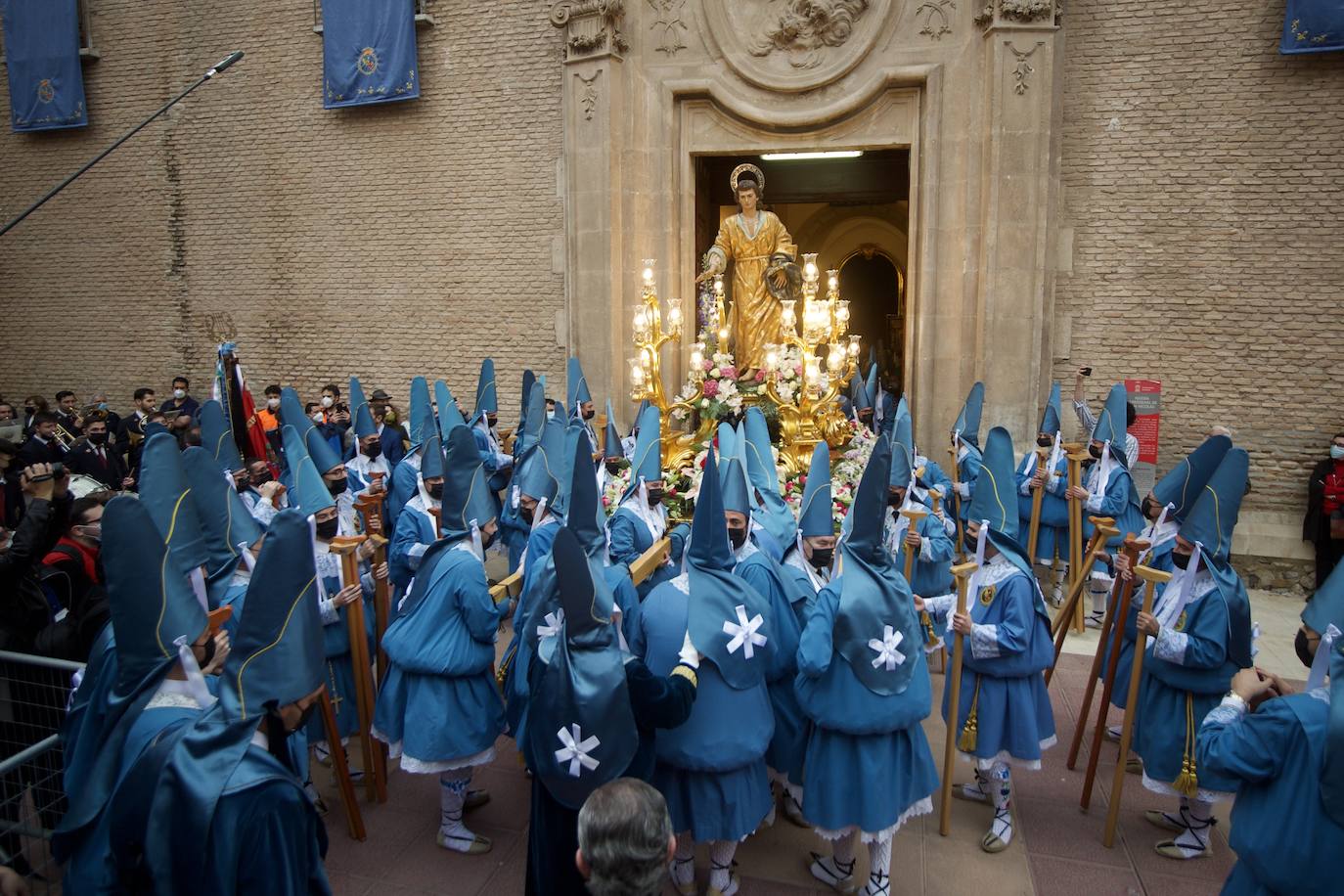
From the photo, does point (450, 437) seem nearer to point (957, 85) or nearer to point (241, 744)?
point (241, 744)

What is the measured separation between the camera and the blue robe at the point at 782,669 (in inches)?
179

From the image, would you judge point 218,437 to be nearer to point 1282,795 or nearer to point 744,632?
point 744,632

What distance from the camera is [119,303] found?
15.5 metres

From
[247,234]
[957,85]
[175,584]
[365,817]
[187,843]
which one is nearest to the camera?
[187,843]

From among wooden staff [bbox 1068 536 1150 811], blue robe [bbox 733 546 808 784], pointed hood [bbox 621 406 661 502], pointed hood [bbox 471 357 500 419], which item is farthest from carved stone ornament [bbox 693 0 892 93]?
blue robe [bbox 733 546 808 784]

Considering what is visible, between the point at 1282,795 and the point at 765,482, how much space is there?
166 inches

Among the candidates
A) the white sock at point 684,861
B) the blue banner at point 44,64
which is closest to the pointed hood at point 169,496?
the white sock at point 684,861

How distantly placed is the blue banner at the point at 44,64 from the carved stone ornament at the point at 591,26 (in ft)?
29.8

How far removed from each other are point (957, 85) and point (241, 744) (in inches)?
440

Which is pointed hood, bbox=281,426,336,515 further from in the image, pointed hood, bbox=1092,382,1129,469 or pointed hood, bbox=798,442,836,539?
pointed hood, bbox=1092,382,1129,469

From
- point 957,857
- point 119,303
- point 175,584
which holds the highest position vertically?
point 119,303

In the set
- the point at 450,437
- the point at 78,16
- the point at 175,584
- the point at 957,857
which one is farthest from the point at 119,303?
the point at 957,857

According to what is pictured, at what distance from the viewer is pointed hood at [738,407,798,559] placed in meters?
6.20

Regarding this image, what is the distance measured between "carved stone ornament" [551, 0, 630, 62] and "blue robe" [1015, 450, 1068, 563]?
7854 mm
